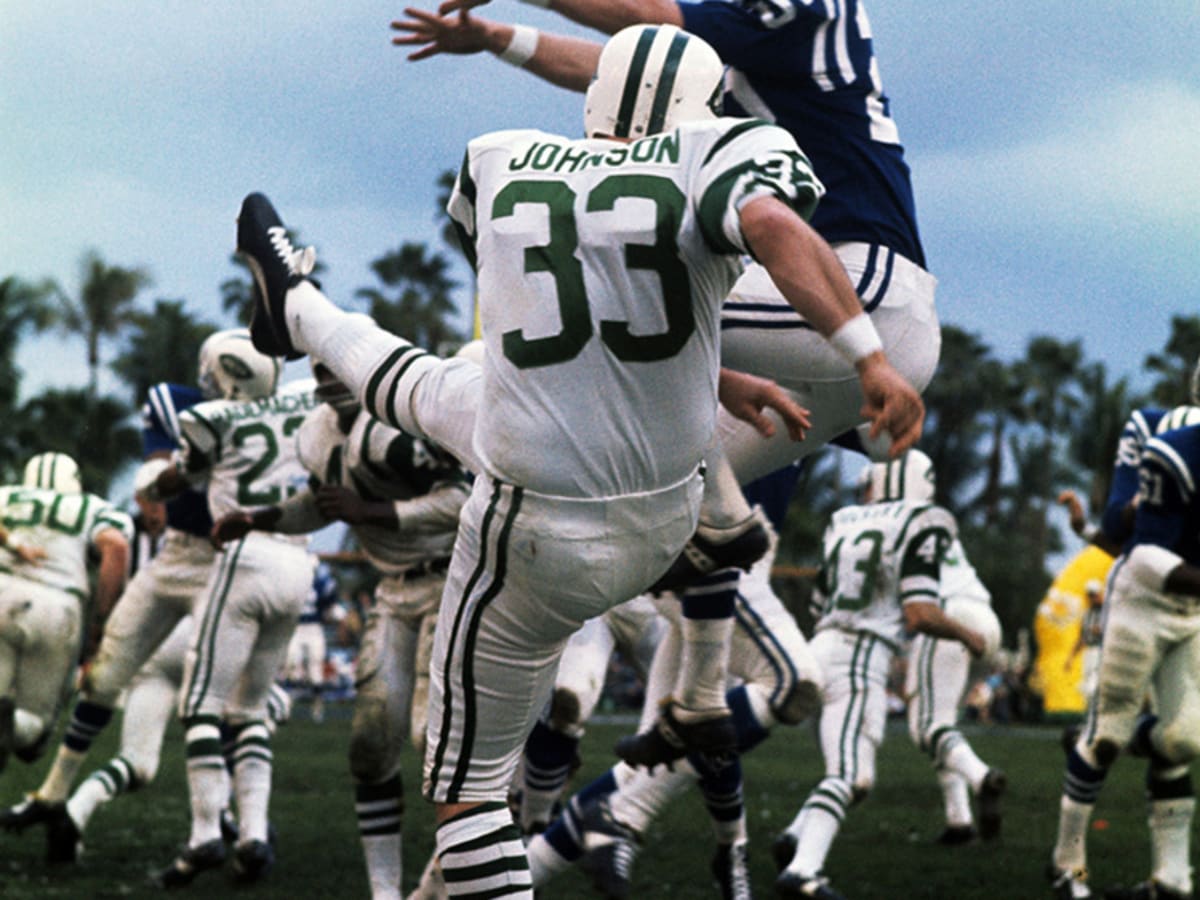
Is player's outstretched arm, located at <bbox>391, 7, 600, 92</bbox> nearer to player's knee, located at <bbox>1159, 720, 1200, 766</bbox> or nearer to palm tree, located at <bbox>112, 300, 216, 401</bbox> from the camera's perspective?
player's knee, located at <bbox>1159, 720, 1200, 766</bbox>

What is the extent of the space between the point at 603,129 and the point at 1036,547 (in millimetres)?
52308

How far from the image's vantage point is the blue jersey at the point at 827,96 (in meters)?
4.88

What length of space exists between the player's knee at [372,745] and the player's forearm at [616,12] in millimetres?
3004

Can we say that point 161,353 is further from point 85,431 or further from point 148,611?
point 148,611

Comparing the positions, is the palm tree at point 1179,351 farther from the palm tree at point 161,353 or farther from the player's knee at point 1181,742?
the player's knee at point 1181,742

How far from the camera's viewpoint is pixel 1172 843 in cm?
801

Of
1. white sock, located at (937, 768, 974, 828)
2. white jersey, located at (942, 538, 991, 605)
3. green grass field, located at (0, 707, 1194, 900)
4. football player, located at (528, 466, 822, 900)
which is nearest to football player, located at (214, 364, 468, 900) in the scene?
football player, located at (528, 466, 822, 900)

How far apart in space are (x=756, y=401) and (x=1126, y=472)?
5100 mm

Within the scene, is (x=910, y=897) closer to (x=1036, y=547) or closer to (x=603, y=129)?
(x=603, y=129)

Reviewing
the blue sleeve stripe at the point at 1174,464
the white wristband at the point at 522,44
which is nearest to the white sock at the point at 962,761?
the blue sleeve stripe at the point at 1174,464

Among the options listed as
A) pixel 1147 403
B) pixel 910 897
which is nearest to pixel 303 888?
pixel 910 897

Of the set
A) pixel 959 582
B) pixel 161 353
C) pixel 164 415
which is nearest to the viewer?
pixel 164 415

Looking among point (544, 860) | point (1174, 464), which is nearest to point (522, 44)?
point (544, 860)

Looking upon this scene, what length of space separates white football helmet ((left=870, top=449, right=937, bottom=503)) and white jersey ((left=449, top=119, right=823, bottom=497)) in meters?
5.82
